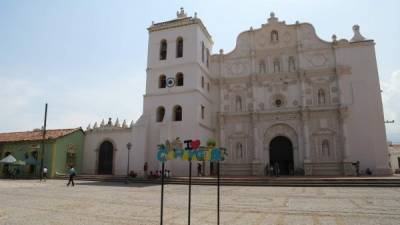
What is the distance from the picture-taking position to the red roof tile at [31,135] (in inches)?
1156

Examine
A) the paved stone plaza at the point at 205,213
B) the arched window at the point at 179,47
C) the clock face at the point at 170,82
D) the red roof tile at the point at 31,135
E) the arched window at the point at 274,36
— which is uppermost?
the arched window at the point at 274,36

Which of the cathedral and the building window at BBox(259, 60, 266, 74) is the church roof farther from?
the building window at BBox(259, 60, 266, 74)

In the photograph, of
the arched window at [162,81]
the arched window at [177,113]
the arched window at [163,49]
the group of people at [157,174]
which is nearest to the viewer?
the group of people at [157,174]

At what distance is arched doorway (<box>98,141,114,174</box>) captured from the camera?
29.3 metres

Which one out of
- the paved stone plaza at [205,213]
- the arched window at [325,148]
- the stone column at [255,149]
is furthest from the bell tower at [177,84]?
the paved stone plaza at [205,213]

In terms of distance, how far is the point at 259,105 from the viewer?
2905 centimetres

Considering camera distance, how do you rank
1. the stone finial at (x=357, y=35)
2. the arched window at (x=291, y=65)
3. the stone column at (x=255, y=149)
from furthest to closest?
the arched window at (x=291, y=65) → the stone finial at (x=357, y=35) → the stone column at (x=255, y=149)

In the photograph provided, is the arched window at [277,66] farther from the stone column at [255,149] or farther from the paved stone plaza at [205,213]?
the paved stone plaza at [205,213]

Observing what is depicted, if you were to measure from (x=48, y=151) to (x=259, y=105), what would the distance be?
2093 cm

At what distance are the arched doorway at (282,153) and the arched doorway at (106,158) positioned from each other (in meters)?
15.7

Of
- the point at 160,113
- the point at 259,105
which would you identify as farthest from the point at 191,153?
the point at 259,105

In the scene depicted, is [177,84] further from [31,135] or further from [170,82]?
[31,135]

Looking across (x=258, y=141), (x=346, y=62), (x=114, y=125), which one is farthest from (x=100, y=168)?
(x=346, y=62)

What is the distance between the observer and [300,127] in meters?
27.1
